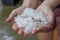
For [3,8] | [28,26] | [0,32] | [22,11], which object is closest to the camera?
[28,26]

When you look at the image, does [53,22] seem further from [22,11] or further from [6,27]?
[6,27]

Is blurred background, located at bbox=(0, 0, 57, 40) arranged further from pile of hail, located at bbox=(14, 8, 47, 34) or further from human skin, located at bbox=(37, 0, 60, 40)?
pile of hail, located at bbox=(14, 8, 47, 34)

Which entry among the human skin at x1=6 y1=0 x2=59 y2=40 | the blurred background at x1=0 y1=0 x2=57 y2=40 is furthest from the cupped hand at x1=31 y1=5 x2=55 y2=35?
the blurred background at x1=0 y1=0 x2=57 y2=40

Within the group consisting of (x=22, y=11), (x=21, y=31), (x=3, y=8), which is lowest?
(x=21, y=31)

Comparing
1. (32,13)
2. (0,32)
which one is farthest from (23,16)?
(0,32)

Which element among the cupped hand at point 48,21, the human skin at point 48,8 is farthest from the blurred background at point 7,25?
the cupped hand at point 48,21

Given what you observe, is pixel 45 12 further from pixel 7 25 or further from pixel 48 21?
pixel 7 25

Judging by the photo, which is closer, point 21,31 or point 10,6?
point 21,31

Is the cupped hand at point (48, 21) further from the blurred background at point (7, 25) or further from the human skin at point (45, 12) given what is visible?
the blurred background at point (7, 25)
